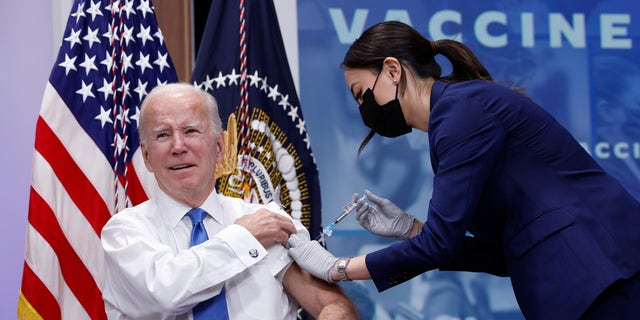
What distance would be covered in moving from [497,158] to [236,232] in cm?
76

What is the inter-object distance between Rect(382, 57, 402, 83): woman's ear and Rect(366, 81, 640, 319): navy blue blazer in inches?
6.9

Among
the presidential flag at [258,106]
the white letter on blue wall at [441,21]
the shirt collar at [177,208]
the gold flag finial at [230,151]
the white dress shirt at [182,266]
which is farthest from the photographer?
the white letter on blue wall at [441,21]

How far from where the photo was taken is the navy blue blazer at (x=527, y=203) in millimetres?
1853

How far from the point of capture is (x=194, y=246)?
7.14 feet

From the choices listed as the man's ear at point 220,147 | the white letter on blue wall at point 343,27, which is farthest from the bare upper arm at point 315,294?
the white letter on blue wall at point 343,27

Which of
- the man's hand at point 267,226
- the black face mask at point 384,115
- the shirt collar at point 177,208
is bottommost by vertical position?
the man's hand at point 267,226

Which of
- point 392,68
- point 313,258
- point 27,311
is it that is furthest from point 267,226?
point 27,311

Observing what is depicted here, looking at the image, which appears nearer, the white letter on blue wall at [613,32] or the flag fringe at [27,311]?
the flag fringe at [27,311]

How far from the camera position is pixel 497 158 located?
1960mm

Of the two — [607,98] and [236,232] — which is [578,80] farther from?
[236,232]

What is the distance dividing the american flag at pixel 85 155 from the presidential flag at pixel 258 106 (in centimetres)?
26

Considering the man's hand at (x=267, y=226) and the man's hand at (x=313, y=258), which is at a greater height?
the man's hand at (x=267, y=226)

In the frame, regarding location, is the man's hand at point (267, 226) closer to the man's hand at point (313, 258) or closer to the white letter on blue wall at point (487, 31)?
the man's hand at point (313, 258)

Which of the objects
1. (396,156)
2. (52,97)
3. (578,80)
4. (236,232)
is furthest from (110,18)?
(578,80)
